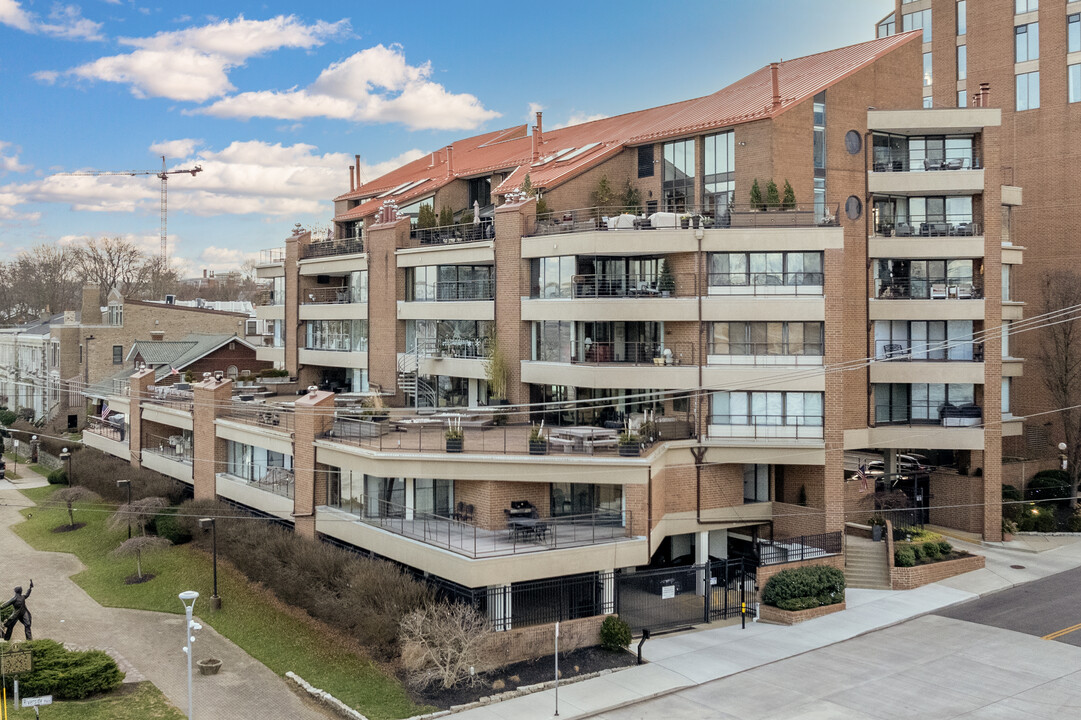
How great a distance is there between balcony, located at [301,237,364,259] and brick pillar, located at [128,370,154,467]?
1029cm

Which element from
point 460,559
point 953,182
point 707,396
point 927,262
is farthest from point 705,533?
point 953,182

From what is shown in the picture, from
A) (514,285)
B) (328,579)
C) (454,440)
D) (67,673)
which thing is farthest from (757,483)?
(67,673)

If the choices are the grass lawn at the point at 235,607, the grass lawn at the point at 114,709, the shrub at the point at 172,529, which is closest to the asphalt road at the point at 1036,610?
the grass lawn at the point at 235,607

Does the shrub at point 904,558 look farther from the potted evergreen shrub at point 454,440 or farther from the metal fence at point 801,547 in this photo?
the potted evergreen shrub at point 454,440

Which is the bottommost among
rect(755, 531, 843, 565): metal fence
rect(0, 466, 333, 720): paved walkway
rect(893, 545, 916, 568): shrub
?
rect(0, 466, 333, 720): paved walkway

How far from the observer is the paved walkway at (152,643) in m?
24.0

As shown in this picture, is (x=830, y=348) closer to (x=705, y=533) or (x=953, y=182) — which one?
(x=705, y=533)

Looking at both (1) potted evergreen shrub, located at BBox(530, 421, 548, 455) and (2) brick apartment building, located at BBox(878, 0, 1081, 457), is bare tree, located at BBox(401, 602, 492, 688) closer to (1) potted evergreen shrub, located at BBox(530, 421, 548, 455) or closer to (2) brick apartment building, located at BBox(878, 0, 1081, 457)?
(1) potted evergreen shrub, located at BBox(530, 421, 548, 455)

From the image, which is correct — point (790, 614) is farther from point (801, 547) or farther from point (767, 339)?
point (767, 339)

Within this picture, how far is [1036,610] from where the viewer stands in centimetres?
2883

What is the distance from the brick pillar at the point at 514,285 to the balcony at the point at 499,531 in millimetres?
8770

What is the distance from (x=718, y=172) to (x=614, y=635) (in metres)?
20.5

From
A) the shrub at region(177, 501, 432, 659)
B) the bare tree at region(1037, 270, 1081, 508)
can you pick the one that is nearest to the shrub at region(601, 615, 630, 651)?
the shrub at region(177, 501, 432, 659)

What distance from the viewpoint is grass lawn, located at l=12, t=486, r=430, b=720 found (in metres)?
23.9
